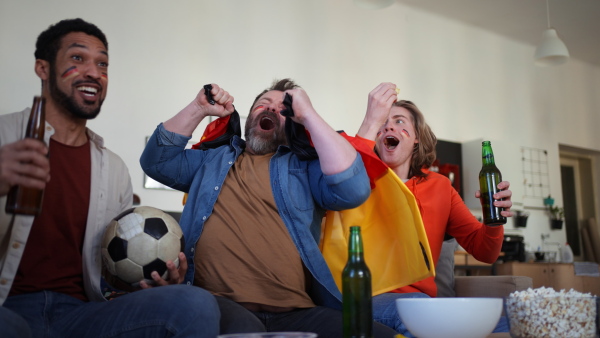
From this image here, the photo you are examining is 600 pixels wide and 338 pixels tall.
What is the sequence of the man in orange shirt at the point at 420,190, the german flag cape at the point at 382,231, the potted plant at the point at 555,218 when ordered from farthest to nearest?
Answer: the potted plant at the point at 555,218 < the man in orange shirt at the point at 420,190 < the german flag cape at the point at 382,231

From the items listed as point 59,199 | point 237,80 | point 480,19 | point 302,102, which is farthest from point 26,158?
point 480,19

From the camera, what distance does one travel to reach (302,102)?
1.86m

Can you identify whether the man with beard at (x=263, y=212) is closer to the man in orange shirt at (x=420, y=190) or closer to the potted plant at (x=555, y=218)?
the man in orange shirt at (x=420, y=190)

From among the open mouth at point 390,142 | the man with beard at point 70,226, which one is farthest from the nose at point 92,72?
the open mouth at point 390,142

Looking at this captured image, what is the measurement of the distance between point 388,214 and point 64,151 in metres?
1.15

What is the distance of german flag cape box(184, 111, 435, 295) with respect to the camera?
6.59 feet

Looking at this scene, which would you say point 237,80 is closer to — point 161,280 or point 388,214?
point 388,214

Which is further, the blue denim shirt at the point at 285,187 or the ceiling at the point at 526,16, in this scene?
the ceiling at the point at 526,16

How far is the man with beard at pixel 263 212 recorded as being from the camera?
1.81 metres

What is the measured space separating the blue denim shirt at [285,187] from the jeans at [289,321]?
117 mm

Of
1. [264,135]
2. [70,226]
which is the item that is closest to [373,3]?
[264,135]

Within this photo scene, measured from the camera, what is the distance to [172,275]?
1.68 metres

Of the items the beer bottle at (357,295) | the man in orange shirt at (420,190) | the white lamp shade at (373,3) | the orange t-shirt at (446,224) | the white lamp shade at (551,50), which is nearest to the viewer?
the beer bottle at (357,295)

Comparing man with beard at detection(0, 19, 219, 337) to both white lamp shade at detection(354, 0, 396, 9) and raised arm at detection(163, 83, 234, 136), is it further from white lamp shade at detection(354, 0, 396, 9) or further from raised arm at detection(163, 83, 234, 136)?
white lamp shade at detection(354, 0, 396, 9)
